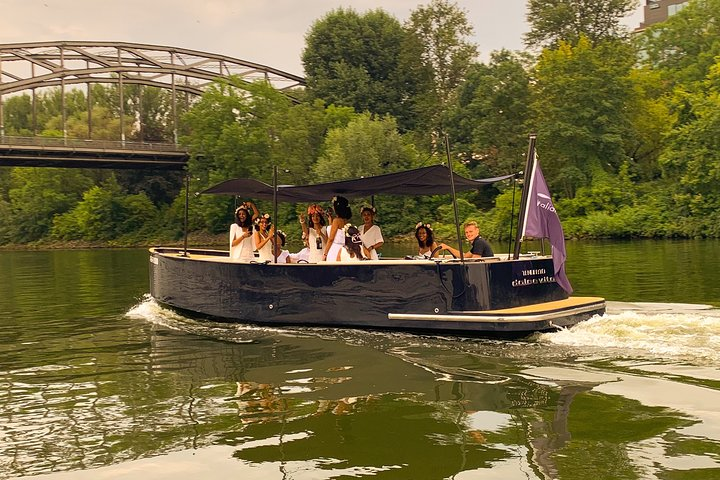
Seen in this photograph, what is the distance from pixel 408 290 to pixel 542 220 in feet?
7.01

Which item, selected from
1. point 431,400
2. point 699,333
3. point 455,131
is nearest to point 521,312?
point 699,333

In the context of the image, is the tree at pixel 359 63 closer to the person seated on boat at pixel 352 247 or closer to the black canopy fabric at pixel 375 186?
the black canopy fabric at pixel 375 186

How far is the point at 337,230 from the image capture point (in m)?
12.6

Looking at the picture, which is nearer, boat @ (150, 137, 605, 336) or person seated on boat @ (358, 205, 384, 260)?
boat @ (150, 137, 605, 336)

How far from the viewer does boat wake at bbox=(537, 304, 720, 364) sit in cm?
900

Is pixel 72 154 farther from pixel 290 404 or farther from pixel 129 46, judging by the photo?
pixel 290 404

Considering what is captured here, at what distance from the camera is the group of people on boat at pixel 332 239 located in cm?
1226

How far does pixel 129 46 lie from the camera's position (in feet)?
219

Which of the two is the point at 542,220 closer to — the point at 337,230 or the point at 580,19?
the point at 337,230

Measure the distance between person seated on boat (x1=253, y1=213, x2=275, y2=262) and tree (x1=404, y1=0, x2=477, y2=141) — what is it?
54051mm

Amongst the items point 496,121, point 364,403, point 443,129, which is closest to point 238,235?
point 364,403

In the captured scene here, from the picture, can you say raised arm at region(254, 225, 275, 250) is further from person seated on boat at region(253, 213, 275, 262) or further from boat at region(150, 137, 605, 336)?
boat at region(150, 137, 605, 336)

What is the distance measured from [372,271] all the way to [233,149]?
5036 cm

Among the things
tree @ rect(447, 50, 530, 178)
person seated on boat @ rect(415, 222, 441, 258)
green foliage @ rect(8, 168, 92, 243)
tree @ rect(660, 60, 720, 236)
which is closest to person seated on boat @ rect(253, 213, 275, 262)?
person seated on boat @ rect(415, 222, 441, 258)
